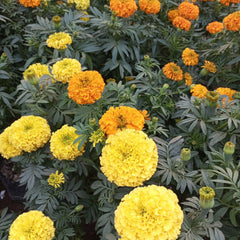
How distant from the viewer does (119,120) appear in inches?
47.9

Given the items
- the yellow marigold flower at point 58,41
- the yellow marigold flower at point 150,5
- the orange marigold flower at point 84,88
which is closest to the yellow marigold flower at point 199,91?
the orange marigold flower at point 84,88

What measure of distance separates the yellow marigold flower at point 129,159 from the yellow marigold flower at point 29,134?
0.55m

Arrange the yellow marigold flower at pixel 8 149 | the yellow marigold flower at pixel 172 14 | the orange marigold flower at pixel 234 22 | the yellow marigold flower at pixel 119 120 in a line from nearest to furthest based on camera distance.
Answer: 1. the yellow marigold flower at pixel 119 120
2. the yellow marigold flower at pixel 8 149
3. the orange marigold flower at pixel 234 22
4. the yellow marigold flower at pixel 172 14

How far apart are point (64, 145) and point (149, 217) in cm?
69

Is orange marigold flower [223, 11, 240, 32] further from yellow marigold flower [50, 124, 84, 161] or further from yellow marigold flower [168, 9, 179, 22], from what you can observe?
yellow marigold flower [50, 124, 84, 161]

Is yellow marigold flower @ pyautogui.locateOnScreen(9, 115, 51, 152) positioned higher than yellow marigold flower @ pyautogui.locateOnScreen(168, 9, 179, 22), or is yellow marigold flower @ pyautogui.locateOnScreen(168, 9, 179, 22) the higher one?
yellow marigold flower @ pyautogui.locateOnScreen(168, 9, 179, 22)

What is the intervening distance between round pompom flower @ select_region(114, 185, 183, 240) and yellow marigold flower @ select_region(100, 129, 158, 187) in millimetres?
90

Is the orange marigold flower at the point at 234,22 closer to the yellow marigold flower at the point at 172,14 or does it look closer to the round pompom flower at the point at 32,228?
the yellow marigold flower at the point at 172,14

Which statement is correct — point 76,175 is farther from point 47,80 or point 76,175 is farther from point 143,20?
point 143,20

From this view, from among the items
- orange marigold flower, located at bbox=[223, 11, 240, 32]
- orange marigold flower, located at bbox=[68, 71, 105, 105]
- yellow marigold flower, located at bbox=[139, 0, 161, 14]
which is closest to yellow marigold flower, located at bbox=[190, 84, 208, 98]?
orange marigold flower, located at bbox=[223, 11, 240, 32]

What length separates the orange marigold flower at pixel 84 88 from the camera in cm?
137

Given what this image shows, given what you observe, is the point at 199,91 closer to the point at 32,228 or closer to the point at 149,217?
the point at 149,217

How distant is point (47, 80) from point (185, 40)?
5.04 feet

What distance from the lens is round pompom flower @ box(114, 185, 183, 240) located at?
957 mm
